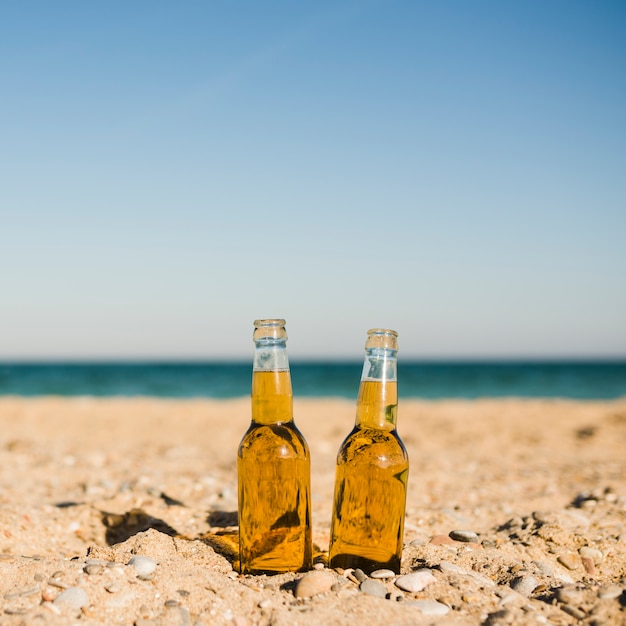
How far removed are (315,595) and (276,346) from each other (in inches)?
35.5

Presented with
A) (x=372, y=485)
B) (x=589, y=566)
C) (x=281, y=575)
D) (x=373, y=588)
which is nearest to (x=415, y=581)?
(x=373, y=588)

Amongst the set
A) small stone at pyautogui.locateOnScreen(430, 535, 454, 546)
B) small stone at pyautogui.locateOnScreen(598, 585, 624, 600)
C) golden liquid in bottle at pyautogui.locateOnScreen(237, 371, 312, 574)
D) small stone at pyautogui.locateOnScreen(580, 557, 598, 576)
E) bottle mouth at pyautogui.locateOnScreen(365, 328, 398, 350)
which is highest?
bottle mouth at pyautogui.locateOnScreen(365, 328, 398, 350)

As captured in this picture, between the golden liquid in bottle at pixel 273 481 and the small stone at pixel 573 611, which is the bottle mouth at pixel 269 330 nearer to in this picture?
the golden liquid in bottle at pixel 273 481

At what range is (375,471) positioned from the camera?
7.12 feet

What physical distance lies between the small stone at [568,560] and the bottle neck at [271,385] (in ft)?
5.50

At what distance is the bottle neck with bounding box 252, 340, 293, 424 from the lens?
216cm

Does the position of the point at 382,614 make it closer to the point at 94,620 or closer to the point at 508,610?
the point at 508,610

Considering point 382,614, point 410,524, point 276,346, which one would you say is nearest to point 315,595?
point 382,614

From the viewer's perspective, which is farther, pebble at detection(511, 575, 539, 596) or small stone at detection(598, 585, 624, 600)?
pebble at detection(511, 575, 539, 596)

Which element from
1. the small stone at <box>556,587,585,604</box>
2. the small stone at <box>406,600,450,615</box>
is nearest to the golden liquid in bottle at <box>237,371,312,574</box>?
the small stone at <box>406,600,450,615</box>

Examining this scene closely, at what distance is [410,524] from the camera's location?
131 inches

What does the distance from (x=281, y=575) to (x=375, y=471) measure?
55 cm

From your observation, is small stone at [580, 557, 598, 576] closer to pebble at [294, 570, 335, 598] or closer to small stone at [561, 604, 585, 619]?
small stone at [561, 604, 585, 619]

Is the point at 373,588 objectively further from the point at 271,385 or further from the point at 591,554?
the point at 591,554
